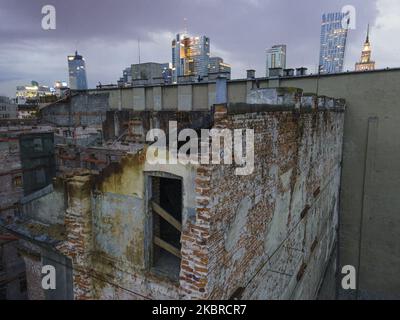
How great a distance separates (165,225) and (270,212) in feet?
7.49

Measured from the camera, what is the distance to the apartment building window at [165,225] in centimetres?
493

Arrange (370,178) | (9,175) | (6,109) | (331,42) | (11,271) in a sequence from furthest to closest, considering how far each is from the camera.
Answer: (331,42)
(6,109)
(9,175)
(370,178)
(11,271)

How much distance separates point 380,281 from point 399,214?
3.35 metres

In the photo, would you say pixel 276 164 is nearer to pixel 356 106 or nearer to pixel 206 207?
pixel 206 207

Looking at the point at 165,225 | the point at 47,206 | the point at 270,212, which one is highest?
the point at 270,212

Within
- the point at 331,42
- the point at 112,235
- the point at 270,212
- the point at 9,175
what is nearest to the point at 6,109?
the point at 9,175

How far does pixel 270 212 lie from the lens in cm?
604

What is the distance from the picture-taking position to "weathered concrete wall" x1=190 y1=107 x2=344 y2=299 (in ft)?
13.7

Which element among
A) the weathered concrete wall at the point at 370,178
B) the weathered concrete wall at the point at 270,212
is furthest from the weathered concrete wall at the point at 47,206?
the weathered concrete wall at the point at 370,178

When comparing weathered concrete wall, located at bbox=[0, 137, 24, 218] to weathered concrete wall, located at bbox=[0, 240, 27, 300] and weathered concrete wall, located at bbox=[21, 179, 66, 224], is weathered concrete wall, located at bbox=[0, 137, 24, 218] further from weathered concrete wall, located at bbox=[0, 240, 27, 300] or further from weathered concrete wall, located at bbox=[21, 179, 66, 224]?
weathered concrete wall, located at bbox=[21, 179, 66, 224]

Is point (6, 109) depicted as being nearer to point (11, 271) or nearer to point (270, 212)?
point (11, 271)

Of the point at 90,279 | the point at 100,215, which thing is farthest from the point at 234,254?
the point at 90,279

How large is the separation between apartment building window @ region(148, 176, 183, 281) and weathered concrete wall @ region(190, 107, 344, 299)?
782mm
